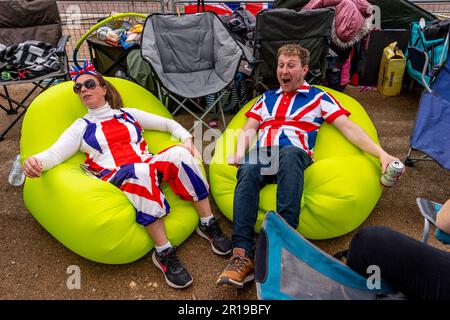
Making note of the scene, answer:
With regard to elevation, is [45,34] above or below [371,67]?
above

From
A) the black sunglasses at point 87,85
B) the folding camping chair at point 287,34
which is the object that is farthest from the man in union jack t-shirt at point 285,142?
the black sunglasses at point 87,85

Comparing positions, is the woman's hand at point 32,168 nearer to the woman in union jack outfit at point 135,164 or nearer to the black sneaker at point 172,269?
the woman in union jack outfit at point 135,164

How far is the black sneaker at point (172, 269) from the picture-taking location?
185cm

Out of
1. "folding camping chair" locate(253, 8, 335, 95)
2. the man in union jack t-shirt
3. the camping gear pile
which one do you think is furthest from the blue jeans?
the camping gear pile

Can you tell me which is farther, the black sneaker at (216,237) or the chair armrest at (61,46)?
the chair armrest at (61,46)

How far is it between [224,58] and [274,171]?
149cm

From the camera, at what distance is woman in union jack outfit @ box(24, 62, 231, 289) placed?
192 centimetres

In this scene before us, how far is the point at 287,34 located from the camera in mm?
3229

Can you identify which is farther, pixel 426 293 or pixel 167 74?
pixel 167 74

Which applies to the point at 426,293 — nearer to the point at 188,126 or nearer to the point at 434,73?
the point at 434,73

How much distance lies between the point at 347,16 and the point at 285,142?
230 cm

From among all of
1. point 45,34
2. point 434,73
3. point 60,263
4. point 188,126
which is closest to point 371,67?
point 434,73

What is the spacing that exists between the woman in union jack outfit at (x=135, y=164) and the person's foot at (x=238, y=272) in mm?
204
